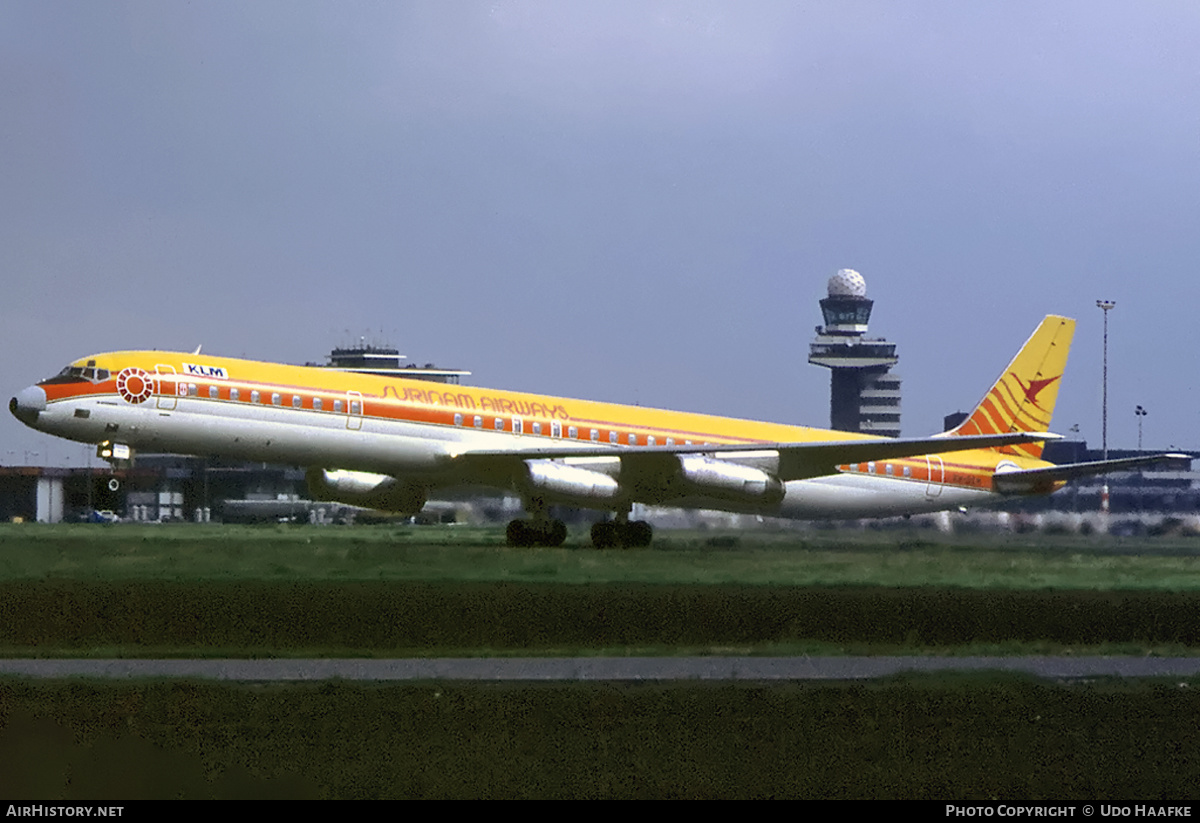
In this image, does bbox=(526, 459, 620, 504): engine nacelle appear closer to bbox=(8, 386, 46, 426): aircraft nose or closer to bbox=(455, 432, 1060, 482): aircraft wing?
bbox=(455, 432, 1060, 482): aircraft wing

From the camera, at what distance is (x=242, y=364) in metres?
37.0

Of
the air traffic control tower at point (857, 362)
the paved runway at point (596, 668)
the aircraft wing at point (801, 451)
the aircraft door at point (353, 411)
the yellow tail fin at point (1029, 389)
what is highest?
the air traffic control tower at point (857, 362)

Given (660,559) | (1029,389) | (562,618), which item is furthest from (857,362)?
(562,618)

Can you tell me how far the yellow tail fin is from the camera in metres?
48.5

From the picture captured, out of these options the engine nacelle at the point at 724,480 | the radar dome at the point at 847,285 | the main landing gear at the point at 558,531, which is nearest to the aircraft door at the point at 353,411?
the main landing gear at the point at 558,531

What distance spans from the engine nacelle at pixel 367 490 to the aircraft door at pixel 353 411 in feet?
8.19

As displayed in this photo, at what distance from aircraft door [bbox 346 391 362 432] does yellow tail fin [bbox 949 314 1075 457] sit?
1939cm

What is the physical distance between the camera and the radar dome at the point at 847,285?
596ft

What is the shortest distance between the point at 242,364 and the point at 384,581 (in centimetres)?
1846

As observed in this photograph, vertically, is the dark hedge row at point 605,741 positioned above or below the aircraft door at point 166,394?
below

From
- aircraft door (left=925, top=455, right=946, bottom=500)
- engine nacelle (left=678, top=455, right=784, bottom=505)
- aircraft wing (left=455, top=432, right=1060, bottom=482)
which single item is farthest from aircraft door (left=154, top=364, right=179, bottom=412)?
aircraft door (left=925, top=455, right=946, bottom=500)

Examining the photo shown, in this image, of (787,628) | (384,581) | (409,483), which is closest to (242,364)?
(409,483)

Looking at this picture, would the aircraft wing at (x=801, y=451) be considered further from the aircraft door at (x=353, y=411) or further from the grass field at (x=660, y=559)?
the aircraft door at (x=353, y=411)

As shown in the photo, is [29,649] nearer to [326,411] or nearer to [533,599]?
[533,599]
